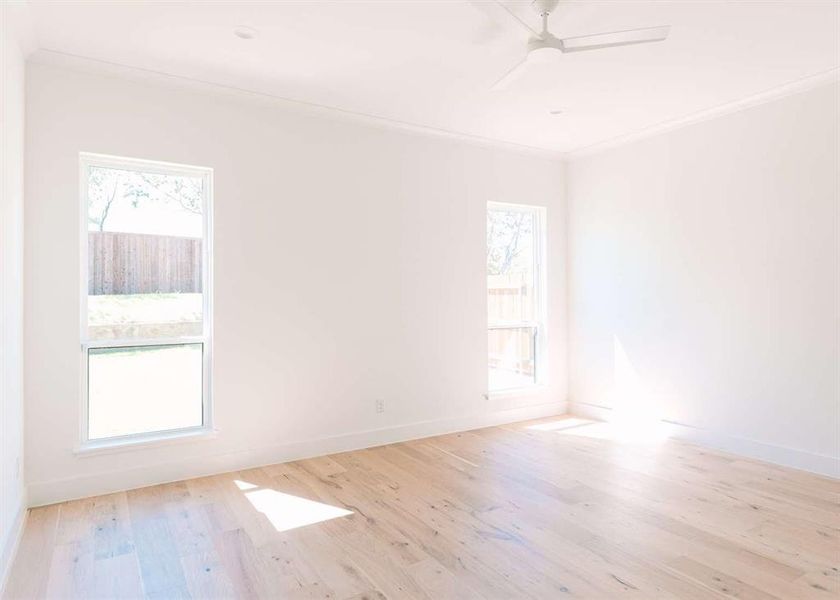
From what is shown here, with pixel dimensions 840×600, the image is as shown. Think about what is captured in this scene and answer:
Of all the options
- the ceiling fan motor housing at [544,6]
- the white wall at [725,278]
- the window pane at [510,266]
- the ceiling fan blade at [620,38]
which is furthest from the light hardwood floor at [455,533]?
the ceiling fan motor housing at [544,6]

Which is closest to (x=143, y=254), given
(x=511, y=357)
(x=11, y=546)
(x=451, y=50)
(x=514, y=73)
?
(x=11, y=546)

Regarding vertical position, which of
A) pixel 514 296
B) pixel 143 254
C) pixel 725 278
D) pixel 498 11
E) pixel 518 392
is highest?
pixel 498 11

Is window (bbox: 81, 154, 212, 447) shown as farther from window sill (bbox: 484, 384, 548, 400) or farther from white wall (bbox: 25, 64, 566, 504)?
window sill (bbox: 484, 384, 548, 400)

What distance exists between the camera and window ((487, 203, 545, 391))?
5.00 m

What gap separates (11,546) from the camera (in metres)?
2.39

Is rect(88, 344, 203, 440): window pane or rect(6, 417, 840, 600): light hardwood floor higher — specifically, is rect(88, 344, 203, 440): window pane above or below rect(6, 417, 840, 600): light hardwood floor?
above

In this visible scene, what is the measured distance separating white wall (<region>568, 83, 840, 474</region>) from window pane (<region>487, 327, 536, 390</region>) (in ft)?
1.80

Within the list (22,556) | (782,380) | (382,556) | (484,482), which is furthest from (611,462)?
(22,556)

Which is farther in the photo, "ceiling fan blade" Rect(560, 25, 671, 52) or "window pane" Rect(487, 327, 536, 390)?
"window pane" Rect(487, 327, 536, 390)

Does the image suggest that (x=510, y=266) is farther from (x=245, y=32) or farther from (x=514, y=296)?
(x=245, y=32)

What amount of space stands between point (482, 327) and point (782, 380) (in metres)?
2.35

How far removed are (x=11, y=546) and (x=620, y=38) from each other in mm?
3731

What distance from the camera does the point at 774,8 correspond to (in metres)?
2.57

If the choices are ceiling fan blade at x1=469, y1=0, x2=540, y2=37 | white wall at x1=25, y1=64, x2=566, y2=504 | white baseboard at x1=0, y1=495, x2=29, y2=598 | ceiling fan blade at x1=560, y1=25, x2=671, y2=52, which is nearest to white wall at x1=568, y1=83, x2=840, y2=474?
white wall at x1=25, y1=64, x2=566, y2=504
